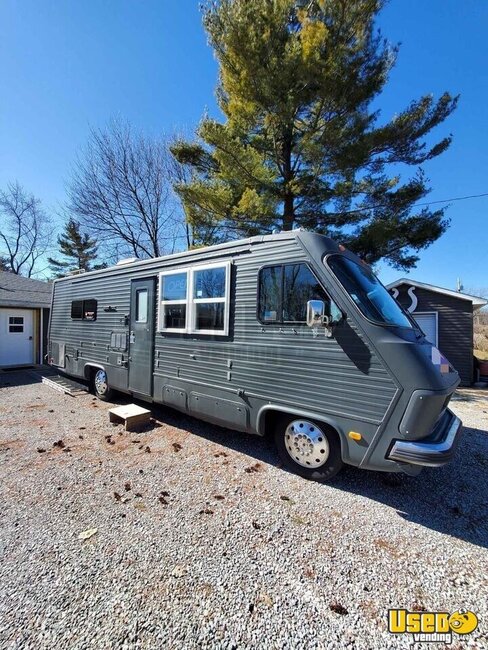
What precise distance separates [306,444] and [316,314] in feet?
4.94

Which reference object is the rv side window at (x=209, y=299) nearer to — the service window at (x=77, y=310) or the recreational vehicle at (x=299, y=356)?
the recreational vehicle at (x=299, y=356)

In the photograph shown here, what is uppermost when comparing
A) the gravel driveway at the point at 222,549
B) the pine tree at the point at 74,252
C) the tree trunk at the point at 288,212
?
the pine tree at the point at 74,252

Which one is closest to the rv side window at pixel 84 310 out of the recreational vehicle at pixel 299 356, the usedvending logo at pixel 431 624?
the recreational vehicle at pixel 299 356

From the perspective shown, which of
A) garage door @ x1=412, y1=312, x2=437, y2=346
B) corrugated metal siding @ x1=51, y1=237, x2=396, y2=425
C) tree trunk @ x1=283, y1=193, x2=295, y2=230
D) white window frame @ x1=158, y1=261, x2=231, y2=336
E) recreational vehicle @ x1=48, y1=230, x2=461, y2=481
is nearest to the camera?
recreational vehicle @ x1=48, y1=230, x2=461, y2=481

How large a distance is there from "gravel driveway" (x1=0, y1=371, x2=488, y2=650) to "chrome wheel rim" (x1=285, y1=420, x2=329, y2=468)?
0.85 feet

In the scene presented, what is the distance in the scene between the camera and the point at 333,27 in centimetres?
790

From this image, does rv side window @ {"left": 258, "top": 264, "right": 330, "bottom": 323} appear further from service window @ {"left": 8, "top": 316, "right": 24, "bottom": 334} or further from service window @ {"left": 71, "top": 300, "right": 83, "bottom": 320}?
service window @ {"left": 8, "top": 316, "right": 24, "bottom": 334}

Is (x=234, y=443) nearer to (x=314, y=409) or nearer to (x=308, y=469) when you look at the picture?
(x=308, y=469)

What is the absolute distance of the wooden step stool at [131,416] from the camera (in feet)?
16.0

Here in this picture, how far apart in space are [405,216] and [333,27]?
5344mm

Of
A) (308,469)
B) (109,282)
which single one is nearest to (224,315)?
(308,469)

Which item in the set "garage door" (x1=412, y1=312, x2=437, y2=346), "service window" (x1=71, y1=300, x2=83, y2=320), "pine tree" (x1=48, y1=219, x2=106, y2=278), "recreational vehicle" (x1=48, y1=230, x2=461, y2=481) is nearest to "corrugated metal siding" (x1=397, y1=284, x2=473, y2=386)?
"garage door" (x1=412, y1=312, x2=437, y2=346)

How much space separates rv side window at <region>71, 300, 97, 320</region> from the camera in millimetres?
6651

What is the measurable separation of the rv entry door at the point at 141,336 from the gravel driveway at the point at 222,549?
52.2 inches
